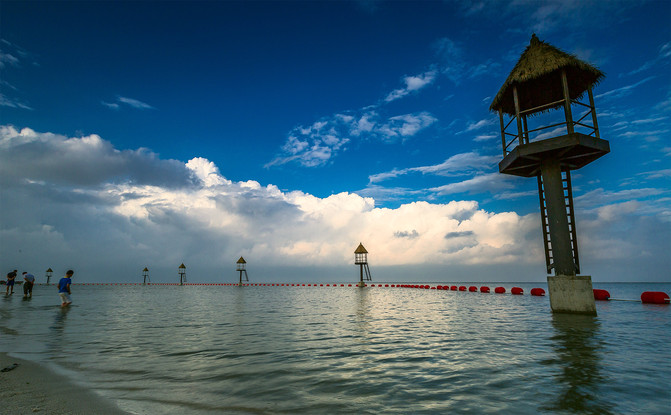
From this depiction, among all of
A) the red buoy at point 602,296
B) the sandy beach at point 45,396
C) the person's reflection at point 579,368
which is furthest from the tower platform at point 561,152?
the red buoy at point 602,296

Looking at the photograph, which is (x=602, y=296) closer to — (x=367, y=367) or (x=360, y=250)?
(x=367, y=367)

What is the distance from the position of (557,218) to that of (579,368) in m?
10.6

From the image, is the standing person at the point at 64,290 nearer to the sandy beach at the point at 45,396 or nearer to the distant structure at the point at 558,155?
the sandy beach at the point at 45,396

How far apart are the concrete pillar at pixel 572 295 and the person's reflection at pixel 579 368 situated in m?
2.15

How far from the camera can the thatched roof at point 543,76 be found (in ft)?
51.0

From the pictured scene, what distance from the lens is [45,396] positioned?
4.51 m

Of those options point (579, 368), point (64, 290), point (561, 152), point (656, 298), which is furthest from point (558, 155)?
point (64, 290)

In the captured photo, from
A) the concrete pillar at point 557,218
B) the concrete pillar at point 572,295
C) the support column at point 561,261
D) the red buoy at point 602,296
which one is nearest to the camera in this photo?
the concrete pillar at point 572,295

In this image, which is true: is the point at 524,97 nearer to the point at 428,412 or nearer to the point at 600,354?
the point at 600,354

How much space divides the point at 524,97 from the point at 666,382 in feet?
56.3

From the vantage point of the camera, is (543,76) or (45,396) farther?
(543,76)

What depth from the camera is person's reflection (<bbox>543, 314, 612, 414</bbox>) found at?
4.29 meters

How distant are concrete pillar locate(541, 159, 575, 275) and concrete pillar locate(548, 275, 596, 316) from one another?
39 cm

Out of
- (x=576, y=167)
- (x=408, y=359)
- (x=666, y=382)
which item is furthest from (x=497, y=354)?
(x=576, y=167)
